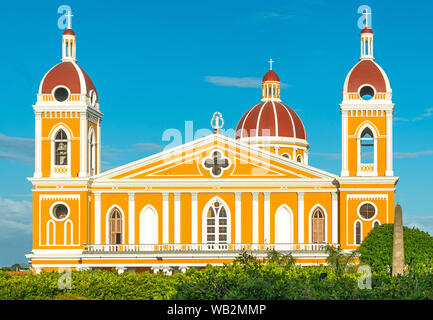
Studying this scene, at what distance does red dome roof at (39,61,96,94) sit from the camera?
54.2 meters

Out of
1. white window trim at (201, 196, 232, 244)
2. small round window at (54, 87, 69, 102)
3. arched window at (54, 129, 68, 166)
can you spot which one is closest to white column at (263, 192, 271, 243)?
white window trim at (201, 196, 232, 244)

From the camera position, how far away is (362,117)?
176 ft

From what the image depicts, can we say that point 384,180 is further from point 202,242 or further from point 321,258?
point 202,242

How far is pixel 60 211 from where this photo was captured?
54281mm

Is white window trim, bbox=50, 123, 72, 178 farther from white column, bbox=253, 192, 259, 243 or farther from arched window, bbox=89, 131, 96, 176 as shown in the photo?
white column, bbox=253, 192, 259, 243

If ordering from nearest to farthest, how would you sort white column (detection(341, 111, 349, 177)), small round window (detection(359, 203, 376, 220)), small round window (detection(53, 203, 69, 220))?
1. small round window (detection(359, 203, 376, 220))
2. white column (detection(341, 111, 349, 177))
3. small round window (detection(53, 203, 69, 220))

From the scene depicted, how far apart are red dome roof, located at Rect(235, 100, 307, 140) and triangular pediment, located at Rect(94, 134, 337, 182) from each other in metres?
17.9

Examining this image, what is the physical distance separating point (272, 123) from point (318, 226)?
20.1m

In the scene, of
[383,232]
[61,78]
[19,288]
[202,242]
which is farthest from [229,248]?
[19,288]

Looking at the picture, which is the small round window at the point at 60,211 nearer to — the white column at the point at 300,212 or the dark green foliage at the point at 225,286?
the dark green foliage at the point at 225,286

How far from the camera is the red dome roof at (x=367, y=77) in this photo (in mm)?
53312

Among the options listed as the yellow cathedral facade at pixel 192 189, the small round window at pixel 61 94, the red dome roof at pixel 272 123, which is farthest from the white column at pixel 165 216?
the red dome roof at pixel 272 123

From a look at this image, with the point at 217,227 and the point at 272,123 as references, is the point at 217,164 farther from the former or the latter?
the point at 272,123

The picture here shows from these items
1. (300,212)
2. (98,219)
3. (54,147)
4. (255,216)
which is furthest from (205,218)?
(54,147)
